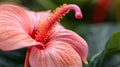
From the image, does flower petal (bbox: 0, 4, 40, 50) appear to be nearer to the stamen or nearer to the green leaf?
the stamen

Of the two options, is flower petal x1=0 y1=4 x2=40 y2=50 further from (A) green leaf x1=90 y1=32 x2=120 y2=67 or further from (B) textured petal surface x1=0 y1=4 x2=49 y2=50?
(A) green leaf x1=90 y1=32 x2=120 y2=67

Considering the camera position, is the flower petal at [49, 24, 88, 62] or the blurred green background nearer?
the flower petal at [49, 24, 88, 62]

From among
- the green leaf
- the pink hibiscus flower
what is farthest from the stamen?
the green leaf

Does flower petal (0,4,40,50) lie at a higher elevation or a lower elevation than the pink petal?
higher

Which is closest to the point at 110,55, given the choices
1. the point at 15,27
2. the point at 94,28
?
the point at 15,27

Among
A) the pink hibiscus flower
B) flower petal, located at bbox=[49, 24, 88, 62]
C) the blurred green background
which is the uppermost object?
the pink hibiscus flower

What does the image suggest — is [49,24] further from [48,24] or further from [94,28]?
[94,28]

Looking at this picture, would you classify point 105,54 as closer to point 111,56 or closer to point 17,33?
point 111,56

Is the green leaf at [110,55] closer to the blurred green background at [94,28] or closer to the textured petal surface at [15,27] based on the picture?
the blurred green background at [94,28]

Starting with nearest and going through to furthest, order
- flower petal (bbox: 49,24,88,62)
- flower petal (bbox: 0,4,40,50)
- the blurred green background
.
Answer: flower petal (bbox: 0,4,40,50), flower petal (bbox: 49,24,88,62), the blurred green background

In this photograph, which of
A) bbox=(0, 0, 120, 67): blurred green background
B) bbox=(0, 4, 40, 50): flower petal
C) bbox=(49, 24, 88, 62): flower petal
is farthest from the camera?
bbox=(0, 0, 120, 67): blurred green background
